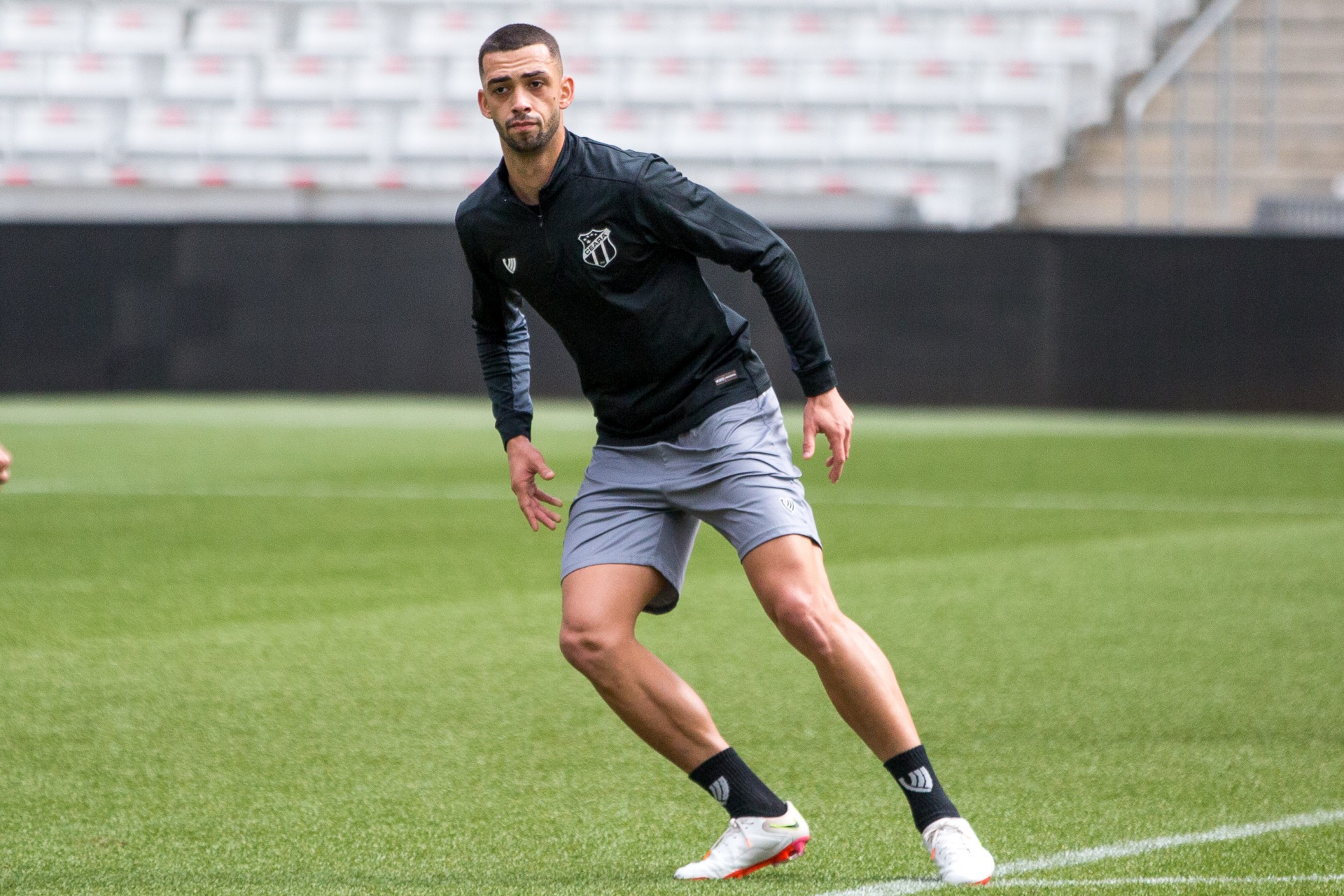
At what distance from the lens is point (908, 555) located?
8.38 m

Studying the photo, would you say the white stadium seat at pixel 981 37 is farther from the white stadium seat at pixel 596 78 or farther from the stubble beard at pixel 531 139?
the stubble beard at pixel 531 139

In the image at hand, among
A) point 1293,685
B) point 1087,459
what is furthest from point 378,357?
point 1293,685

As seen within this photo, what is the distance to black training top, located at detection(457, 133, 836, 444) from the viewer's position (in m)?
3.70

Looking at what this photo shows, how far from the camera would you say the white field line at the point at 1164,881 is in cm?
354

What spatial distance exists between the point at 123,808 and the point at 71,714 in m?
1.10

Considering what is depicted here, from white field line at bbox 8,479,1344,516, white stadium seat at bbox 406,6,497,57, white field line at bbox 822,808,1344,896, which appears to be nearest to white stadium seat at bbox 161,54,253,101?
white stadium seat at bbox 406,6,497,57

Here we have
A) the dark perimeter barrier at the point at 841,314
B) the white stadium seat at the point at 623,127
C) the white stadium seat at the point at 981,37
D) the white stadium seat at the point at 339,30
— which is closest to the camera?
the dark perimeter barrier at the point at 841,314

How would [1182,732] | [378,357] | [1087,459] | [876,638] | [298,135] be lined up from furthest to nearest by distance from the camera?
1. [298,135]
2. [378,357]
3. [1087,459]
4. [876,638]
5. [1182,732]

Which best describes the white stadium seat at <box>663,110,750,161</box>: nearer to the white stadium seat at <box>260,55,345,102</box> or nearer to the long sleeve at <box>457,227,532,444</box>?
the white stadium seat at <box>260,55,345,102</box>

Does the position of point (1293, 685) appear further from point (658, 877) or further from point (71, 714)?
point (71, 714)

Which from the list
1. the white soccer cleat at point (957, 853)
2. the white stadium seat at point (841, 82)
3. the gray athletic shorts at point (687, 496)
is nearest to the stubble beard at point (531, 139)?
the gray athletic shorts at point (687, 496)

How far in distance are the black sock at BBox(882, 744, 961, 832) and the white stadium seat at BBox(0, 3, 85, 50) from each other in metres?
20.4

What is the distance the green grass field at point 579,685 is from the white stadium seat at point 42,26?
12.6 metres

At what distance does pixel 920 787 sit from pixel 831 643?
0.36m
